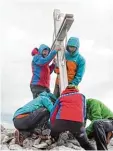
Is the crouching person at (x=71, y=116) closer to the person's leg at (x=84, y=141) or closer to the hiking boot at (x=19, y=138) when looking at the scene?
the person's leg at (x=84, y=141)

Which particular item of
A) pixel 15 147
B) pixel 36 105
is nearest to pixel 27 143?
pixel 15 147

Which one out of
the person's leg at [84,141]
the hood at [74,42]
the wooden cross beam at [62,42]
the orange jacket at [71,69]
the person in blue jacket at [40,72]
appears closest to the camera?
the person's leg at [84,141]

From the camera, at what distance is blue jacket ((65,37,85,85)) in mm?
6567

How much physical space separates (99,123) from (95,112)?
1.02 feet

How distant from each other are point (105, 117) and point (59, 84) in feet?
4.09

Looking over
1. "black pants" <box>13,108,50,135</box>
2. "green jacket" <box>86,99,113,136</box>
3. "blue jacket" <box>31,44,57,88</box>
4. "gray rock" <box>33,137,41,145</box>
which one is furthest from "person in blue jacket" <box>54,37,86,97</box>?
"gray rock" <box>33,137,41,145</box>

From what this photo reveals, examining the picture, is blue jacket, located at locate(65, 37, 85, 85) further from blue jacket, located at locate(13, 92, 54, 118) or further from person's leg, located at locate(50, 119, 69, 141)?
person's leg, located at locate(50, 119, 69, 141)

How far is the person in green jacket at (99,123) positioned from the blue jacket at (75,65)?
0.87 m

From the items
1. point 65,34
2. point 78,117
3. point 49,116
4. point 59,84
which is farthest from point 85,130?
point 65,34

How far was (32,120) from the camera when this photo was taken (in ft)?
18.4

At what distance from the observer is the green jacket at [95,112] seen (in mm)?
5677

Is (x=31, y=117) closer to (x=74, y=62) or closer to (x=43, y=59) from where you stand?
(x=43, y=59)

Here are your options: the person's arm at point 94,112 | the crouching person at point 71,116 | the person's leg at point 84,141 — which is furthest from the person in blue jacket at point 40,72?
the person's leg at point 84,141

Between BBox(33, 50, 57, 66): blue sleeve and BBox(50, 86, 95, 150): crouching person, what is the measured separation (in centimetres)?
136
